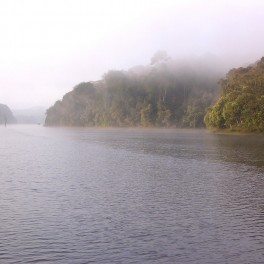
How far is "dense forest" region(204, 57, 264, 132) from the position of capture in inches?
3792

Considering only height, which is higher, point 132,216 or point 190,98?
point 190,98

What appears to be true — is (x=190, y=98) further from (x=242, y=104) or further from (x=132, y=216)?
(x=132, y=216)

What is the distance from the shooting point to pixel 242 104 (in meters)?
98.5

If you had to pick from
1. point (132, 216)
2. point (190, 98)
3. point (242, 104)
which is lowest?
point (132, 216)

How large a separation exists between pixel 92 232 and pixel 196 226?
16.5ft

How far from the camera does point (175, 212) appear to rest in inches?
819

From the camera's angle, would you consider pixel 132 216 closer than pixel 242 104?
A: Yes

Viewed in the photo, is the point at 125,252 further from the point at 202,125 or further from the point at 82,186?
the point at 202,125

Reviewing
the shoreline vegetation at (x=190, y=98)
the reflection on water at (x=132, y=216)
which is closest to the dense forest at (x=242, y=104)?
the shoreline vegetation at (x=190, y=98)

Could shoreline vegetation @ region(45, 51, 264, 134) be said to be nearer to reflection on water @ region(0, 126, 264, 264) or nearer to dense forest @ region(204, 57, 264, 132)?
dense forest @ region(204, 57, 264, 132)

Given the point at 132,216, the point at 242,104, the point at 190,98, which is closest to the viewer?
the point at 132,216

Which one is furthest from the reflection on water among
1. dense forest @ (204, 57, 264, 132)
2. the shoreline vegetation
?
the shoreline vegetation

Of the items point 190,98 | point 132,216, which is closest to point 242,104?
point 190,98

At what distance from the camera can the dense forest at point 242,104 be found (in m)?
96.3
